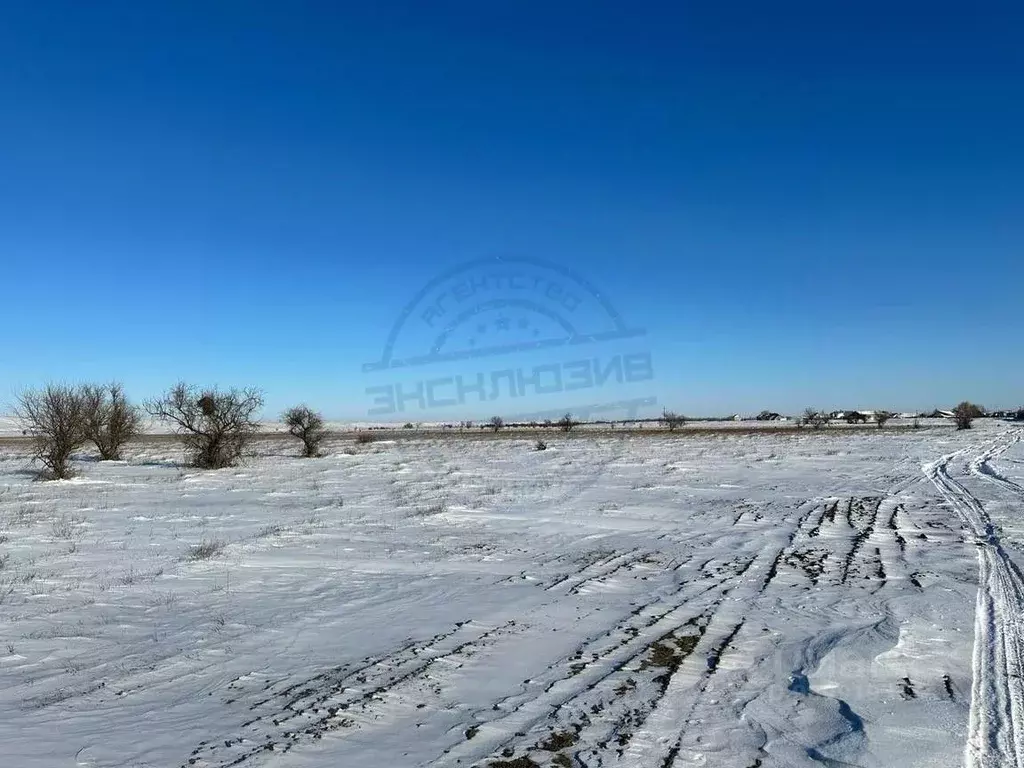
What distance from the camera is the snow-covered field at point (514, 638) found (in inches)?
159

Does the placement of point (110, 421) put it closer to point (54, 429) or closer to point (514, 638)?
point (54, 429)

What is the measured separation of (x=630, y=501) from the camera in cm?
1588

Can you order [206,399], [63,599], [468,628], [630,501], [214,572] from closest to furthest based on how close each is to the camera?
[468,628] → [63,599] → [214,572] → [630,501] → [206,399]

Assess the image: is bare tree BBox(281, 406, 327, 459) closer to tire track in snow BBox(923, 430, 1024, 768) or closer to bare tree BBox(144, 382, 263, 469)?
bare tree BBox(144, 382, 263, 469)

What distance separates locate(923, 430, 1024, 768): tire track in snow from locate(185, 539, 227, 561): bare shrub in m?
9.06

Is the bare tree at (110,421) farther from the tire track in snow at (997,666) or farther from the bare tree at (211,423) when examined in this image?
the tire track in snow at (997,666)

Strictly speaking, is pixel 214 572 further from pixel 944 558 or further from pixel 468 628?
pixel 944 558

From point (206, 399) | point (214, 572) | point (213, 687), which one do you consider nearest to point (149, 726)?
point (213, 687)

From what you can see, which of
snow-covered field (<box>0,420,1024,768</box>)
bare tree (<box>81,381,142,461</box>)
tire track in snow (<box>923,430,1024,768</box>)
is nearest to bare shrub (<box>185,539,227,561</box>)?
snow-covered field (<box>0,420,1024,768</box>)

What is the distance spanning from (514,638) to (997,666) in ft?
12.4

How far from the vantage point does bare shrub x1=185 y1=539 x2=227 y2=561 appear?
379 inches

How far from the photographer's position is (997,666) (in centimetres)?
505

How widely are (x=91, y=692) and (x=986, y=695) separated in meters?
6.30

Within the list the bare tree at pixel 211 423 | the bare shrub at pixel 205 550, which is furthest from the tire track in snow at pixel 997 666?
the bare tree at pixel 211 423
